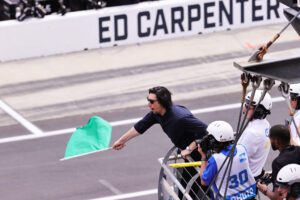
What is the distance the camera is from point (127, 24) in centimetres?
2350

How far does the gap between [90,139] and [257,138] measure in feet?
6.94

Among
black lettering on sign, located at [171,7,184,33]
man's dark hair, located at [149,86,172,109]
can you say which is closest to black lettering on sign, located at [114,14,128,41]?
black lettering on sign, located at [171,7,184,33]

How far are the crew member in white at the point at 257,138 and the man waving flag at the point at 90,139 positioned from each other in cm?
176

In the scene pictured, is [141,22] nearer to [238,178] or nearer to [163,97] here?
[163,97]

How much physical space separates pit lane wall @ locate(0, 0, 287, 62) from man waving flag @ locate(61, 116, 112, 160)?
968 cm

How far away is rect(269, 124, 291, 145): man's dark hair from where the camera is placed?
11.9 meters

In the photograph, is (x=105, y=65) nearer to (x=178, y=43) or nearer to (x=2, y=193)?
(x=178, y=43)

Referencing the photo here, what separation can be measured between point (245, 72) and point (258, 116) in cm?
351

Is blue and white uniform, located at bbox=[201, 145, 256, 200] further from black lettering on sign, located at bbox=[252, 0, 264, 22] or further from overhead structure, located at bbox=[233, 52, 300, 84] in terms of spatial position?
black lettering on sign, located at bbox=[252, 0, 264, 22]

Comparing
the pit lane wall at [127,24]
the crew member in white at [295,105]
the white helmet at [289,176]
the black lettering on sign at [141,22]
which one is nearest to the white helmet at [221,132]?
the white helmet at [289,176]

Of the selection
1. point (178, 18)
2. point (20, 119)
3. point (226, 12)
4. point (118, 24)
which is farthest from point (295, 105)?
point (226, 12)

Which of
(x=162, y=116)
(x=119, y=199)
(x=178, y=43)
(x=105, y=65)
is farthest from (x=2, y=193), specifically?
(x=178, y=43)

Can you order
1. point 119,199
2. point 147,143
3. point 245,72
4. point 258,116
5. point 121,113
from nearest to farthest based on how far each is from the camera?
point 245,72 → point 258,116 → point 119,199 → point 147,143 → point 121,113

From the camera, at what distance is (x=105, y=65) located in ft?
73.3
